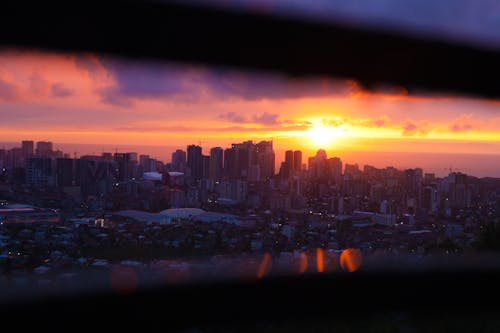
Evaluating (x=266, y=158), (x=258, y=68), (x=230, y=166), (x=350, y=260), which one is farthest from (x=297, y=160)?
(x=258, y=68)

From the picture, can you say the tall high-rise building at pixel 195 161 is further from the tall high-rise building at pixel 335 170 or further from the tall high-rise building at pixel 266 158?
the tall high-rise building at pixel 335 170

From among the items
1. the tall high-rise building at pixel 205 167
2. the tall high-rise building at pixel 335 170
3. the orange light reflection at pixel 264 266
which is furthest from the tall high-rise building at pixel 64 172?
the tall high-rise building at pixel 335 170

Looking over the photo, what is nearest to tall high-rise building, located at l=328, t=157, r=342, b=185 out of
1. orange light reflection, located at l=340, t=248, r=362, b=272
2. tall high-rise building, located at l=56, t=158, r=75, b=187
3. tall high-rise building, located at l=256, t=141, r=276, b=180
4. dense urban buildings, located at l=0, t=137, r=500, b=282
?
dense urban buildings, located at l=0, t=137, r=500, b=282

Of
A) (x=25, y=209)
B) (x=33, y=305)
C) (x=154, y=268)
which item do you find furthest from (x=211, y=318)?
(x=25, y=209)

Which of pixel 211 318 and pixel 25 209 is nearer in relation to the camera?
pixel 211 318

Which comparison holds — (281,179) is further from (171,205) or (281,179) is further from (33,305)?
(33,305)

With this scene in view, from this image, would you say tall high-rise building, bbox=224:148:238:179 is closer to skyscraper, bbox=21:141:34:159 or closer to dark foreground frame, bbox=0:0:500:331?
skyscraper, bbox=21:141:34:159
